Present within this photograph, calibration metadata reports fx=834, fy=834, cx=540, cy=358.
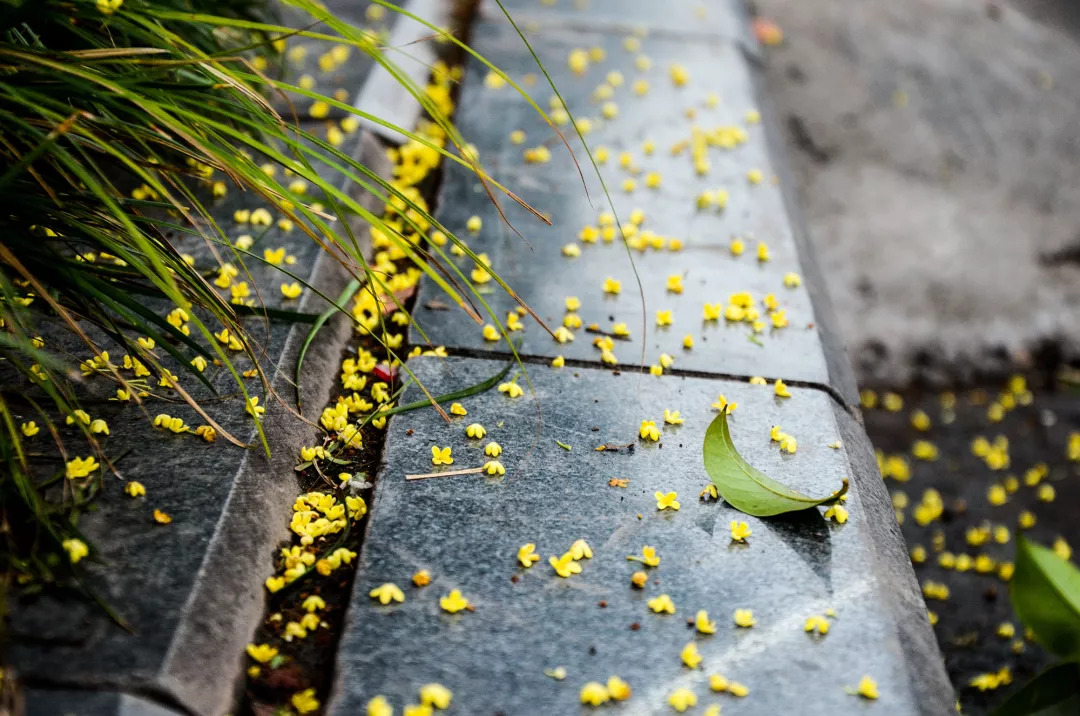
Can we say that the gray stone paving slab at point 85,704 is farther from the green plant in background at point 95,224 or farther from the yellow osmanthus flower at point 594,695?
the yellow osmanthus flower at point 594,695

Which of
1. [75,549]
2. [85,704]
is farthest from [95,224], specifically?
[85,704]

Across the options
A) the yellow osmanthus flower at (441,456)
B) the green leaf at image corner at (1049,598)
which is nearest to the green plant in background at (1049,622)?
the green leaf at image corner at (1049,598)

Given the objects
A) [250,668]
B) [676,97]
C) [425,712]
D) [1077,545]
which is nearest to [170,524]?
Answer: [250,668]

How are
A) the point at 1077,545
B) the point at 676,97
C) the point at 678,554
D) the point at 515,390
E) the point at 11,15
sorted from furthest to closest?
1. the point at 676,97
2. the point at 1077,545
3. the point at 515,390
4. the point at 678,554
5. the point at 11,15

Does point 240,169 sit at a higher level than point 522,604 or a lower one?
higher

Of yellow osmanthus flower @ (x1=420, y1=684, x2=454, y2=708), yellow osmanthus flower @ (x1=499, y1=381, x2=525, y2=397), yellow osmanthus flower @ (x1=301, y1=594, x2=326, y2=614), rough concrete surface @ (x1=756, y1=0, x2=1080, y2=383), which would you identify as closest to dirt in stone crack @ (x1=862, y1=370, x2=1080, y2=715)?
rough concrete surface @ (x1=756, y1=0, x2=1080, y2=383)

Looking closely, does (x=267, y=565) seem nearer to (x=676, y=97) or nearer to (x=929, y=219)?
(x=676, y=97)
